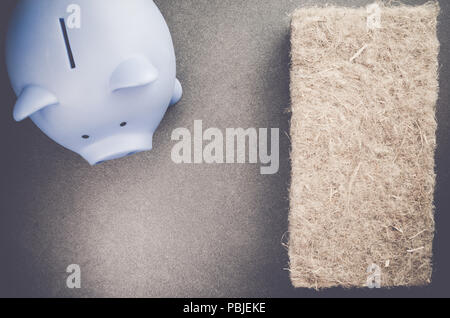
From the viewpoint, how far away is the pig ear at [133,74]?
0.82m

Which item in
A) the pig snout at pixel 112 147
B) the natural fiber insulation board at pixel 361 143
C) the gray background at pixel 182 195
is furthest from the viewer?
the gray background at pixel 182 195

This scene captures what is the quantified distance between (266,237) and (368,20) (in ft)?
2.96

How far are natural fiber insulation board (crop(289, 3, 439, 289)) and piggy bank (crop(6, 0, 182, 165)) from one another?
523mm

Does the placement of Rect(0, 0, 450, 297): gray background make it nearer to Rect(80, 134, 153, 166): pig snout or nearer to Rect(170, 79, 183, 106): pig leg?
Rect(170, 79, 183, 106): pig leg

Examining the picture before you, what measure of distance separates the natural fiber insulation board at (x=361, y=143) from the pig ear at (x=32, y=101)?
0.76 m

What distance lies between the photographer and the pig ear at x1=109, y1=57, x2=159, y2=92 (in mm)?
817

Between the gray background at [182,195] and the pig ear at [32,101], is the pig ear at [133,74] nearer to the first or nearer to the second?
the pig ear at [32,101]

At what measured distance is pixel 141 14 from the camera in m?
0.91

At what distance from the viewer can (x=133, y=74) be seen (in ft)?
2.69

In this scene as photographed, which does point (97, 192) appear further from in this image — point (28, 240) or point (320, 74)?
point (320, 74)

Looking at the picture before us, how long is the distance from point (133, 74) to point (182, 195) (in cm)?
64

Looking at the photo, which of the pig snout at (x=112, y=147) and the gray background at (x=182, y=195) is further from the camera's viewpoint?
the gray background at (x=182, y=195)

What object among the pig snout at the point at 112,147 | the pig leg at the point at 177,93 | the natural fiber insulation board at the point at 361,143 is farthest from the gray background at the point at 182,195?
the pig snout at the point at 112,147
